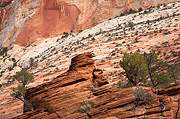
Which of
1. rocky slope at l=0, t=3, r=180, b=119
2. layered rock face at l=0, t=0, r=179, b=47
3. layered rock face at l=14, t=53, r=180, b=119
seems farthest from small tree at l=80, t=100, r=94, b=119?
layered rock face at l=0, t=0, r=179, b=47

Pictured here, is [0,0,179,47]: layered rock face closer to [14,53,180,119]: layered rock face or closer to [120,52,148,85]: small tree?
[120,52,148,85]: small tree

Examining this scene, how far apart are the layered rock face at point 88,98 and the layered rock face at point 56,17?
35253 mm

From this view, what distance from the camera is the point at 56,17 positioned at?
50438 millimetres

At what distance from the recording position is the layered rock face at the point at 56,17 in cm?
4716

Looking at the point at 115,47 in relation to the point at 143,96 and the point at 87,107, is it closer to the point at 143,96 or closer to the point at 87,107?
the point at 87,107

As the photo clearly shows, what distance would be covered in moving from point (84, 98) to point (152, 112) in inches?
119

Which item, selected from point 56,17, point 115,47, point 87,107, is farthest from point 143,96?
point 56,17

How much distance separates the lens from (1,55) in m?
49.8

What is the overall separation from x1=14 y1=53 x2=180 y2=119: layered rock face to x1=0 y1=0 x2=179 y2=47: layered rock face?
35253 millimetres

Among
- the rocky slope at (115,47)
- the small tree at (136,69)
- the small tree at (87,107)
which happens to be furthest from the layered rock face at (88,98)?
the rocky slope at (115,47)

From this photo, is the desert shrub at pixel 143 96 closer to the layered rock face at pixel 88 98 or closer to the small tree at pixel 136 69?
the layered rock face at pixel 88 98

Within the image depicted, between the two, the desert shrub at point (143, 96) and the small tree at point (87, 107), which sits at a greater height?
the desert shrub at point (143, 96)

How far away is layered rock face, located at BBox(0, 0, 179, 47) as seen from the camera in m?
47.2

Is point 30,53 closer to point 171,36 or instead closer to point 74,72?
point 171,36
